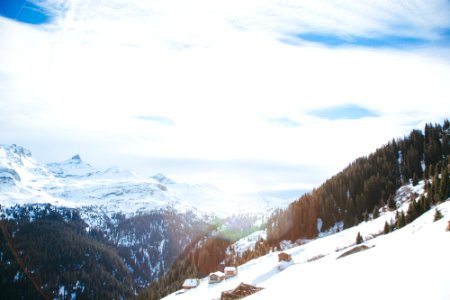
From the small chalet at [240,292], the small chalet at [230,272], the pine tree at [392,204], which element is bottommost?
the small chalet at [230,272]

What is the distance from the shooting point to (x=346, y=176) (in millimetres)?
156875

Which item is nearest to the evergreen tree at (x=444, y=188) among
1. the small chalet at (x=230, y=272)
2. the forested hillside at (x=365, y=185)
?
the forested hillside at (x=365, y=185)

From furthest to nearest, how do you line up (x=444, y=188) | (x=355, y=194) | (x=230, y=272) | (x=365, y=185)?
(x=355, y=194)
(x=365, y=185)
(x=230, y=272)
(x=444, y=188)

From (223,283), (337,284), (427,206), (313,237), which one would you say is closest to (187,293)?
(223,283)

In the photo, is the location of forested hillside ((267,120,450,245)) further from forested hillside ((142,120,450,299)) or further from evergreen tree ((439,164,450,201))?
evergreen tree ((439,164,450,201))

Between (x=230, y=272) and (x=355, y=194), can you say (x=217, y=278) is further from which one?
(x=355, y=194)

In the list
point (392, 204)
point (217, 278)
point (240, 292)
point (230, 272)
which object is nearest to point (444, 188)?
point (392, 204)

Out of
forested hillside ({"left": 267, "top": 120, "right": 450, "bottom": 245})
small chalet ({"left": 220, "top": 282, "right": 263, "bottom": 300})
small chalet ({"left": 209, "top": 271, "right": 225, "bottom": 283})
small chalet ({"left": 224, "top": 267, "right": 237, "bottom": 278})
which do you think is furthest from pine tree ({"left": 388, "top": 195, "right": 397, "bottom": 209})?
small chalet ({"left": 220, "top": 282, "right": 263, "bottom": 300})

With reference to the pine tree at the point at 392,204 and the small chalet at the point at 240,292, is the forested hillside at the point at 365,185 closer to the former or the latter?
the pine tree at the point at 392,204

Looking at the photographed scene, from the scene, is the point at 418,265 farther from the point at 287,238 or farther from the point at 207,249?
the point at 207,249

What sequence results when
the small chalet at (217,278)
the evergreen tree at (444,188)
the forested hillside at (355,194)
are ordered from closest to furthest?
the evergreen tree at (444,188)
the small chalet at (217,278)
the forested hillside at (355,194)

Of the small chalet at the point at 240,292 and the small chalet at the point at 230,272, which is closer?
the small chalet at the point at 240,292

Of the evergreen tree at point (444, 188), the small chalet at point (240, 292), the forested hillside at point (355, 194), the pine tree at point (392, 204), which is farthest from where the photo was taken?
the forested hillside at point (355, 194)

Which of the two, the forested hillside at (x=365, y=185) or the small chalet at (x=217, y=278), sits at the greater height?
the forested hillside at (x=365, y=185)
